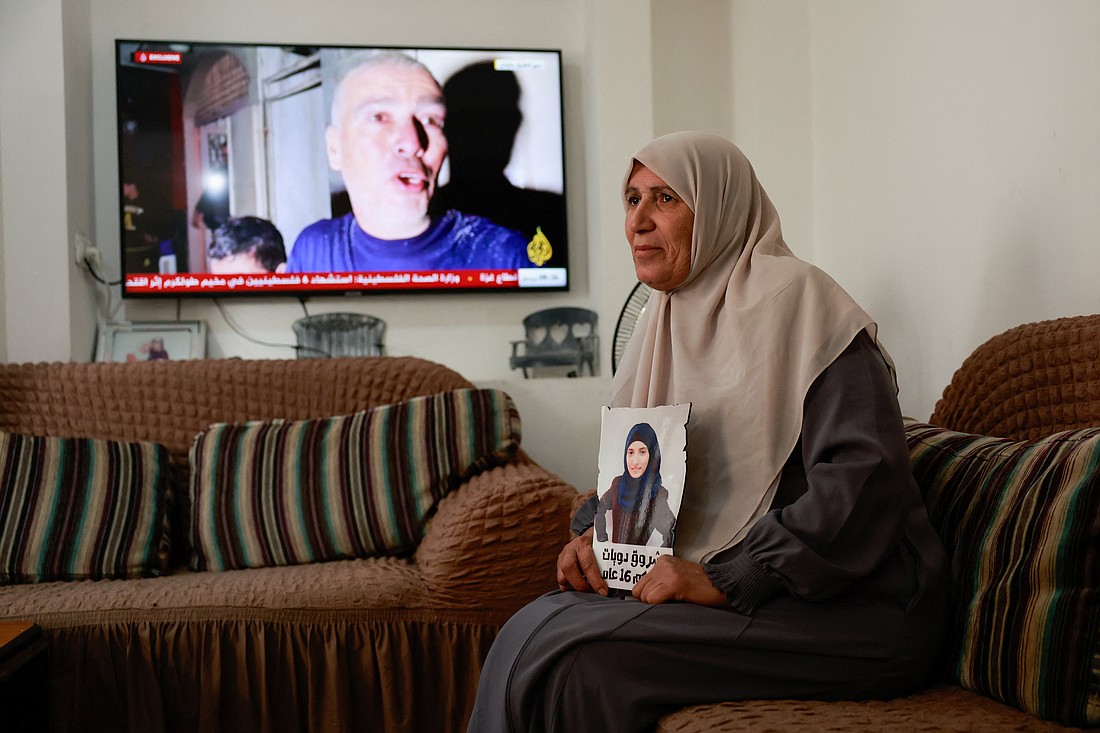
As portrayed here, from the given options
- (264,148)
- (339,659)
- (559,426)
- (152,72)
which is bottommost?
(339,659)

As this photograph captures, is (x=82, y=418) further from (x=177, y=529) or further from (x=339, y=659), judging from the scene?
(x=339, y=659)

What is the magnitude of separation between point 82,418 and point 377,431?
0.85 m

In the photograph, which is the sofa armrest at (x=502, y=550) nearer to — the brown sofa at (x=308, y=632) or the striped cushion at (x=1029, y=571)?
the brown sofa at (x=308, y=632)

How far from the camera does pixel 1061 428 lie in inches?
58.2

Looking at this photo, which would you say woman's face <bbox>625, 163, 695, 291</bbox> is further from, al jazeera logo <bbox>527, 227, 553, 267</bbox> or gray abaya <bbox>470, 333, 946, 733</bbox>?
al jazeera logo <bbox>527, 227, 553, 267</bbox>

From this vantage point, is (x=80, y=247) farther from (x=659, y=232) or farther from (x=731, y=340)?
(x=731, y=340)

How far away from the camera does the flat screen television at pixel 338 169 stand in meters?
3.37

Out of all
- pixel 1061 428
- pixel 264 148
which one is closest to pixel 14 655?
pixel 1061 428

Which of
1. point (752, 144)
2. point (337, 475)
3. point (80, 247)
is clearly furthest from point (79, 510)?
point (752, 144)

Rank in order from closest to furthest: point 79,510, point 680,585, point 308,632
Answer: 1. point 680,585
2. point 308,632
3. point 79,510

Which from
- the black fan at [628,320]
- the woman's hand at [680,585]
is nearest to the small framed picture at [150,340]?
the black fan at [628,320]

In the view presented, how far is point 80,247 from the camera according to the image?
324 cm

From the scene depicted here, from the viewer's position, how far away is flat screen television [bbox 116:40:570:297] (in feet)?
11.1

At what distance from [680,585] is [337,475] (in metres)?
1.38
